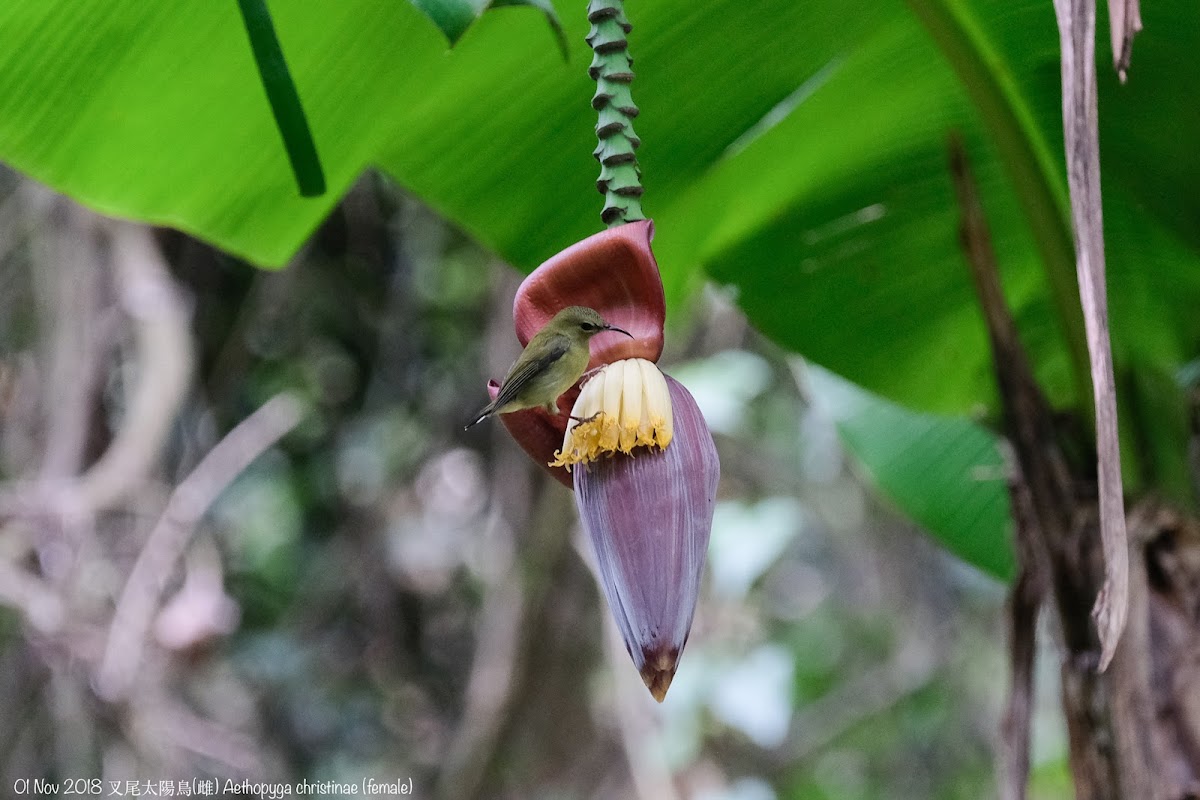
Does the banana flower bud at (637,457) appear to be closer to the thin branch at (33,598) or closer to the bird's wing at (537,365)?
the bird's wing at (537,365)

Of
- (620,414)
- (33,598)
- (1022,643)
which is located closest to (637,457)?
(620,414)

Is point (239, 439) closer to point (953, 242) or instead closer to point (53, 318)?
point (53, 318)

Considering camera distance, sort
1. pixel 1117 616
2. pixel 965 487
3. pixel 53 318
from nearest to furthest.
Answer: pixel 1117 616 < pixel 965 487 < pixel 53 318

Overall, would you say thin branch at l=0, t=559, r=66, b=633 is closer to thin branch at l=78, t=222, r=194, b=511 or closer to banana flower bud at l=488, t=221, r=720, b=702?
thin branch at l=78, t=222, r=194, b=511

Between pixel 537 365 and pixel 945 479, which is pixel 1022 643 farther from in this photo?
pixel 537 365

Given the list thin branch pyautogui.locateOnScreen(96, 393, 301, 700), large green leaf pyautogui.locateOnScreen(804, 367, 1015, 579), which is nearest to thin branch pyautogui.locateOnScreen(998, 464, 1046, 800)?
large green leaf pyautogui.locateOnScreen(804, 367, 1015, 579)

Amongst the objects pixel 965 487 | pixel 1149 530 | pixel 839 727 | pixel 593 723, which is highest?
pixel 1149 530

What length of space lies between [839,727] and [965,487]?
125 cm

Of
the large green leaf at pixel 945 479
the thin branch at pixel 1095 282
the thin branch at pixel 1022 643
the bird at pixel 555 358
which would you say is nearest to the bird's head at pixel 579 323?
the bird at pixel 555 358

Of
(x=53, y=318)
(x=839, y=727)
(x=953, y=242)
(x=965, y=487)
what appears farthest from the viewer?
(x=839, y=727)

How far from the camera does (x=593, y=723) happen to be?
6.59 feet

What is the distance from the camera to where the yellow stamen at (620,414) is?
0.39 metres

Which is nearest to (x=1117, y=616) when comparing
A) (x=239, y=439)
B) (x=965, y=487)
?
(x=965, y=487)

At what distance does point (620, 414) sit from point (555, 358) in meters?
0.03
